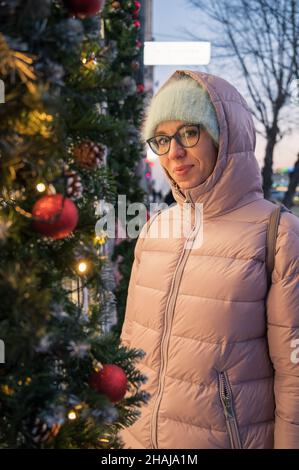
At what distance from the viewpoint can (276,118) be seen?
9.36 m

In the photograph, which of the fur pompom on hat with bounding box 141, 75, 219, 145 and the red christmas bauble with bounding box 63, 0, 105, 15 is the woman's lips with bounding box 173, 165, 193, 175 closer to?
the fur pompom on hat with bounding box 141, 75, 219, 145

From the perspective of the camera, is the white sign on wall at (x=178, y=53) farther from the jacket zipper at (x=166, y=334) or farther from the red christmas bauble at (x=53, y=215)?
the red christmas bauble at (x=53, y=215)

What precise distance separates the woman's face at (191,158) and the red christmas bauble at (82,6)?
102 centimetres

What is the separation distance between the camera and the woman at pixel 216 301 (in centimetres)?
182

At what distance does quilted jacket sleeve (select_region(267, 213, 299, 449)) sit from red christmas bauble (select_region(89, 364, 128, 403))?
0.85m

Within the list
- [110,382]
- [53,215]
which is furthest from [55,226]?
[110,382]

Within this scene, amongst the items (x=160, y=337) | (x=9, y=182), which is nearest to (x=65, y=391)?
(x=9, y=182)

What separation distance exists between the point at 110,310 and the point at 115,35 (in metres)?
4.01

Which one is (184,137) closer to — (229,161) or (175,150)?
(175,150)

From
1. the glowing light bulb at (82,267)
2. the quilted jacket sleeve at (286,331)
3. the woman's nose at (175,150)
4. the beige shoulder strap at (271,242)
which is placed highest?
the woman's nose at (175,150)

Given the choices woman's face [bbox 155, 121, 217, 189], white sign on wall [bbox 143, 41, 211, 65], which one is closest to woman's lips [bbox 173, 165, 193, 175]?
woman's face [bbox 155, 121, 217, 189]

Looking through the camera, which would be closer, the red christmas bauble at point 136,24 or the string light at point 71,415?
the string light at point 71,415

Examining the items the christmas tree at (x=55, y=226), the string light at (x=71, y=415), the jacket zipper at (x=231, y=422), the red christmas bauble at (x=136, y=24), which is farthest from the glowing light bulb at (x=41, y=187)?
the red christmas bauble at (x=136, y=24)

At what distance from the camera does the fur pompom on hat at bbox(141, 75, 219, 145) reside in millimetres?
1997
